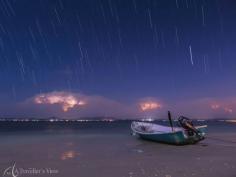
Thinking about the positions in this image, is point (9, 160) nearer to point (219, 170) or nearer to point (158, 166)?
point (158, 166)

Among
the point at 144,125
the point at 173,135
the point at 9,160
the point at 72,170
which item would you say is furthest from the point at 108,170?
the point at 144,125

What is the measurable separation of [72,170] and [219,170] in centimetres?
753

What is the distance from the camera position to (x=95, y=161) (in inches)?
760
